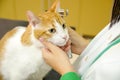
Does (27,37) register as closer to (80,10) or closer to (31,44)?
(31,44)

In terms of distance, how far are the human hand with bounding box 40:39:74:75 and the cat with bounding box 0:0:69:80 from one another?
0.08 feet

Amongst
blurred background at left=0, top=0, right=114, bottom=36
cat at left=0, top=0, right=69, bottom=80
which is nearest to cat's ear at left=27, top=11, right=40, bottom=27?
cat at left=0, top=0, right=69, bottom=80

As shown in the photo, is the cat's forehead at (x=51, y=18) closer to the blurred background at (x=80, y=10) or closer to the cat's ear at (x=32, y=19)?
the cat's ear at (x=32, y=19)

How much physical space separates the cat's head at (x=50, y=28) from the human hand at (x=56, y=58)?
0.02m

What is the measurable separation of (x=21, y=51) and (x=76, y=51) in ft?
0.86

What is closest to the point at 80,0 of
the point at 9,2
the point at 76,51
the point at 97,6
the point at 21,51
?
the point at 97,6

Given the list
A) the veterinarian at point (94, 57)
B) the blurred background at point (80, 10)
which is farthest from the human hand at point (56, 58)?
the blurred background at point (80, 10)

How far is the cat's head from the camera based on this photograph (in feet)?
2.60

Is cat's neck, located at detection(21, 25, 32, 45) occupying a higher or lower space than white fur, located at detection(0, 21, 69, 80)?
higher

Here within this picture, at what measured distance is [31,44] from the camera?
85 centimetres

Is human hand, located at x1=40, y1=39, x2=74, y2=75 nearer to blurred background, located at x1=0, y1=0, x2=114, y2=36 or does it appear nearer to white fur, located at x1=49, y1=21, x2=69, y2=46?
A: white fur, located at x1=49, y1=21, x2=69, y2=46

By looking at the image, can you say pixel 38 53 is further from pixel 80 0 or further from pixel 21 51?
pixel 80 0

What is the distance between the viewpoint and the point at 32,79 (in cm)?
96

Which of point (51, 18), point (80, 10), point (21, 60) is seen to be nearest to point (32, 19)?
point (51, 18)
